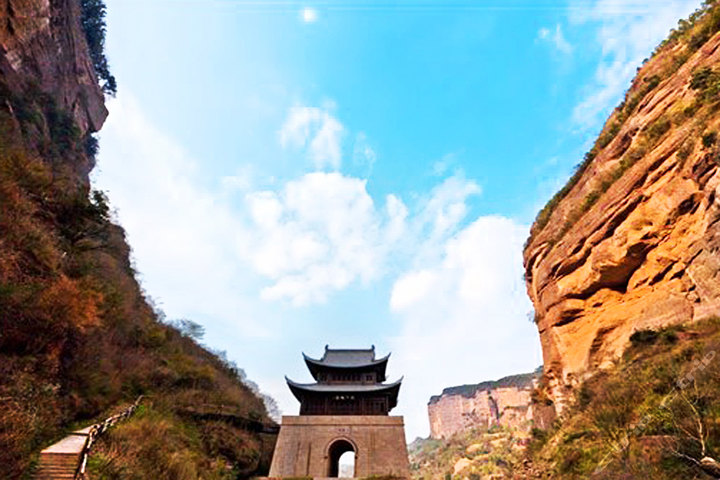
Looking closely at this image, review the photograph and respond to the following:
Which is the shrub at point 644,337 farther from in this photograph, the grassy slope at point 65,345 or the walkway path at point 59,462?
the walkway path at point 59,462

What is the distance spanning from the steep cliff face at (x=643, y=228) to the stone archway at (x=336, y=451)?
11.1 m

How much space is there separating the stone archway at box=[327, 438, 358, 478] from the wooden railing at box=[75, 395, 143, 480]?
11100 millimetres

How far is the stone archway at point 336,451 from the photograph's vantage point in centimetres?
1980

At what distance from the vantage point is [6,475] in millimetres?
5910

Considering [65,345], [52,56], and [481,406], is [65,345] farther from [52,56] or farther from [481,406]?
[481,406]

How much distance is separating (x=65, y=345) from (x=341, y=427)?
15034 mm

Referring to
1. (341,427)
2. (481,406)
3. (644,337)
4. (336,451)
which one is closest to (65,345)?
(341,427)

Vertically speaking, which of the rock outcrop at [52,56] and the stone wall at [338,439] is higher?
the rock outcrop at [52,56]

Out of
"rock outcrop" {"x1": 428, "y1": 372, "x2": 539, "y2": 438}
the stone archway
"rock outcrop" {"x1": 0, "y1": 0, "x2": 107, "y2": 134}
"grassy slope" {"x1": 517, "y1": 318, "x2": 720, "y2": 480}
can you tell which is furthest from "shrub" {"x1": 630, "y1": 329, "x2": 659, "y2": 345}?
"rock outcrop" {"x1": 428, "y1": 372, "x2": 539, "y2": 438}

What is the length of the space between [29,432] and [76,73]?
103ft

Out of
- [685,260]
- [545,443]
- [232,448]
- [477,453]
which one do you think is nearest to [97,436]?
[232,448]

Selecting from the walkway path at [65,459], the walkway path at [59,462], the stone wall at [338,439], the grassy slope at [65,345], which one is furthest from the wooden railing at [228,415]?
the walkway path at [59,462]

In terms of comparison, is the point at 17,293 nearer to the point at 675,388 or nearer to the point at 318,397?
the point at 675,388

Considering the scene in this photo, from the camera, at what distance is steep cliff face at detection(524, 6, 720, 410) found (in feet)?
39.2
